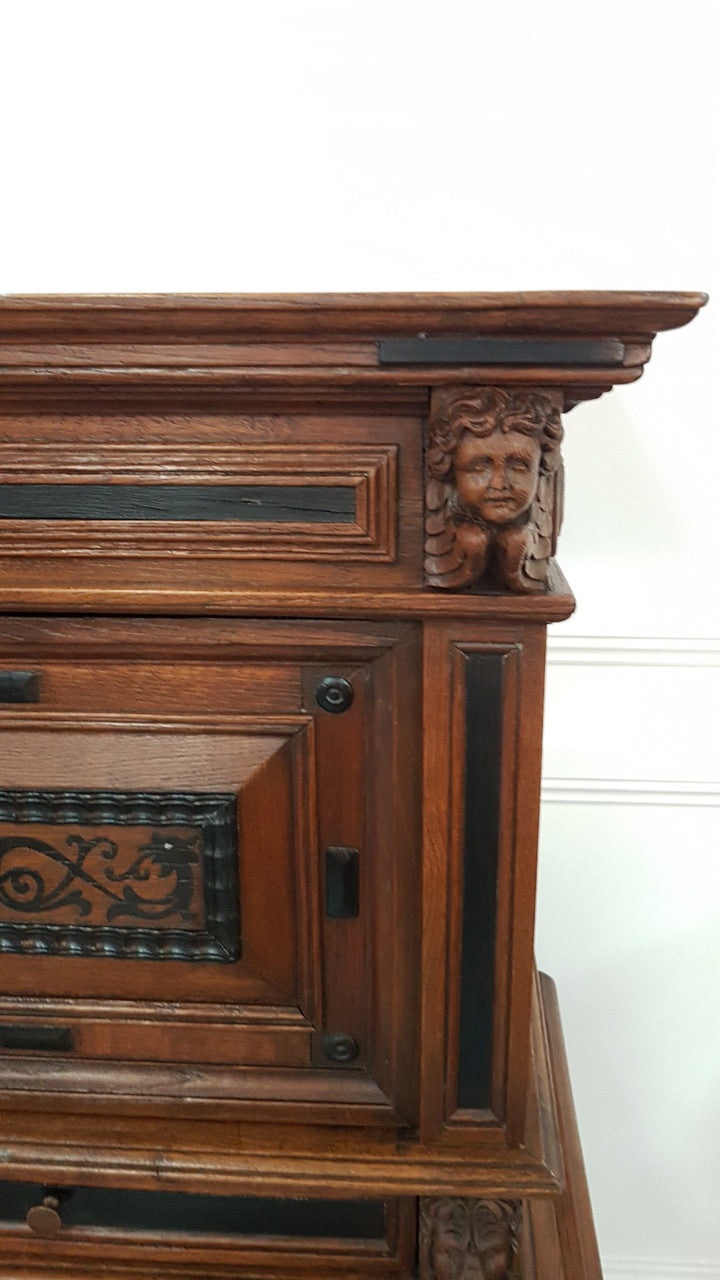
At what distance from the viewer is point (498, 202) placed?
1.21 metres

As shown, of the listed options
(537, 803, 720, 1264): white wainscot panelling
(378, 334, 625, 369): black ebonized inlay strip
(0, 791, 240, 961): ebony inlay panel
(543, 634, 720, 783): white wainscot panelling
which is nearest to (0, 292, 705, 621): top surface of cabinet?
(378, 334, 625, 369): black ebonized inlay strip

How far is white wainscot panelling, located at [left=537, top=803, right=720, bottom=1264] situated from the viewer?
1369 mm

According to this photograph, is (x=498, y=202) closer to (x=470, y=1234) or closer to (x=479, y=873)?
(x=479, y=873)

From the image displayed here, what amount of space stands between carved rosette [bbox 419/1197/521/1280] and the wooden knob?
361 mm

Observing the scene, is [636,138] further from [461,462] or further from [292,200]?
[461,462]

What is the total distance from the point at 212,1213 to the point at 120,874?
0.36m

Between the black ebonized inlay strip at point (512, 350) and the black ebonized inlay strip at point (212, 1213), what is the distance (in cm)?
79

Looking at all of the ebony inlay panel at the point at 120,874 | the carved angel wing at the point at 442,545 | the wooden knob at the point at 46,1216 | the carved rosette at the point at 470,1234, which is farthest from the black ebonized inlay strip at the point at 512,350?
the wooden knob at the point at 46,1216

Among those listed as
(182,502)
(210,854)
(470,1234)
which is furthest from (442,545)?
(470,1234)

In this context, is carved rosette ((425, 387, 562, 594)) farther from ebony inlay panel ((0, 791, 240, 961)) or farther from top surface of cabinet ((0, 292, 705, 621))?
ebony inlay panel ((0, 791, 240, 961))

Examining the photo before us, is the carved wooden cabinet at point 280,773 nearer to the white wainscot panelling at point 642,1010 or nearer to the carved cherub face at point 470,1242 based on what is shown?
the carved cherub face at point 470,1242

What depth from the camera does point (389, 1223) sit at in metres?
0.92

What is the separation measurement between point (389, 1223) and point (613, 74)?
4.38 ft

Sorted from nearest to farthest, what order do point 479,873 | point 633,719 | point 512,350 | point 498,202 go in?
point 512,350
point 479,873
point 498,202
point 633,719
